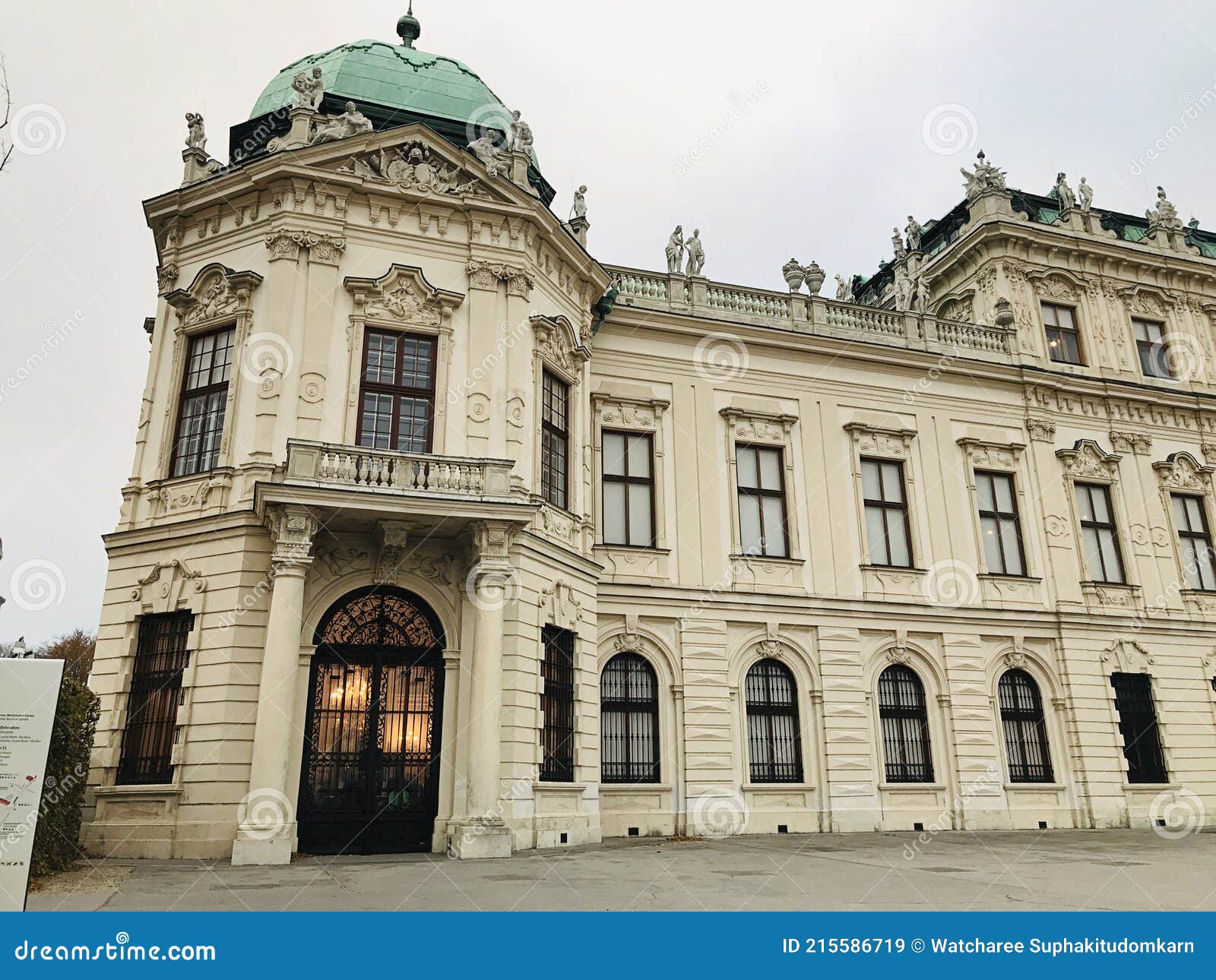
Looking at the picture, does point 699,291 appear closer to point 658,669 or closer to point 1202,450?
point 658,669

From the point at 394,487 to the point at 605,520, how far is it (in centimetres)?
653

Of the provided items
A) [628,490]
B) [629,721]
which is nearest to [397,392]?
[628,490]

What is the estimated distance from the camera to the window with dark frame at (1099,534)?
952 inches

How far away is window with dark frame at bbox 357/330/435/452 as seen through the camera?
53.7 ft

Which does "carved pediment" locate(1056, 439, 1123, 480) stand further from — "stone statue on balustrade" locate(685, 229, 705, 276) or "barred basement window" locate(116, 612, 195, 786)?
"barred basement window" locate(116, 612, 195, 786)

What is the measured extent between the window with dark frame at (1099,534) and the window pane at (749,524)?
915 cm

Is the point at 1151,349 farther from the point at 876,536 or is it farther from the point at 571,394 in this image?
the point at 571,394

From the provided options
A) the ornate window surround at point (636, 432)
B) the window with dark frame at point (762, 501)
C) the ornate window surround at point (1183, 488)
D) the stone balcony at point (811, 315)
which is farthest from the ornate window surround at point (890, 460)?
the ornate window surround at point (1183, 488)

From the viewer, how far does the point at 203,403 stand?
17078 millimetres

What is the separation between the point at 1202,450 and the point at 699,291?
15.3 m

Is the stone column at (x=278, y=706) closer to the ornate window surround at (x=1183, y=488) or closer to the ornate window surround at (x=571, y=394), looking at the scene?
the ornate window surround at (x=571, y=394)

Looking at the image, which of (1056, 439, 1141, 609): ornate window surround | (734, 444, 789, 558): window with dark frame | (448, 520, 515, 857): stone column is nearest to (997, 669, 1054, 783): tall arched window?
(1056, 439, 1141, 609): ornate window surround

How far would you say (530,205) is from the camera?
18.0 metres

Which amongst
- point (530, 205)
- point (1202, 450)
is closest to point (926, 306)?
point (1202, 450)
